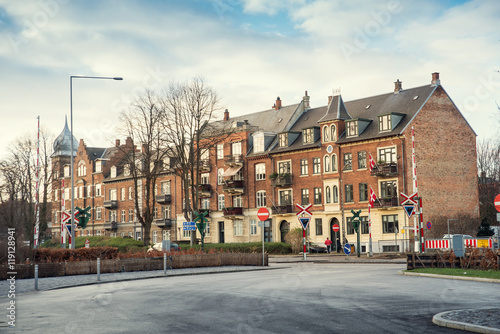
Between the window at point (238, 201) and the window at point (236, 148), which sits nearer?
the window at point (238, 201)

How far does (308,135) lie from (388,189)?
10859mm

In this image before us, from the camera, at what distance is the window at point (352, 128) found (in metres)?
55.8

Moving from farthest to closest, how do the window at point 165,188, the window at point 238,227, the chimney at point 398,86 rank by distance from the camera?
the window at point 165,188 → the window at point 238,227 → the chimney at point 398,86

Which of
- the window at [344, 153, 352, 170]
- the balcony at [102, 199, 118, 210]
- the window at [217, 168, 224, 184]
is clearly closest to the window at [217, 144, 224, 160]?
the window at [217, 168, 224, 184]

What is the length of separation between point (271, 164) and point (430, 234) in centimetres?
1911

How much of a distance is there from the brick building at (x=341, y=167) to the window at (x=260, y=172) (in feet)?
0.35

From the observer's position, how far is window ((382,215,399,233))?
5203 cm

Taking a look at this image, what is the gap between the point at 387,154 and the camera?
5316cm

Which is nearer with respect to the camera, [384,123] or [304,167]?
[384,123]

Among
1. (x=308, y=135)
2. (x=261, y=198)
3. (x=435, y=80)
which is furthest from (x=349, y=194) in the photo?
(x=435, y=80)

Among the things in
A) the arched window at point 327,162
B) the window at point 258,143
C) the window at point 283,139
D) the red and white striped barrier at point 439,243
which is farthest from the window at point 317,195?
the red and white striped barrier at point 439,243

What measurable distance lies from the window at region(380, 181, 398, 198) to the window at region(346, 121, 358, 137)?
5474mm

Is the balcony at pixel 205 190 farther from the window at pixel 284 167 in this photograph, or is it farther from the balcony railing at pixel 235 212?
the window at pixel 284 167

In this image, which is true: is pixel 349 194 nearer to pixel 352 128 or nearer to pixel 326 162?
pixel 326 162
